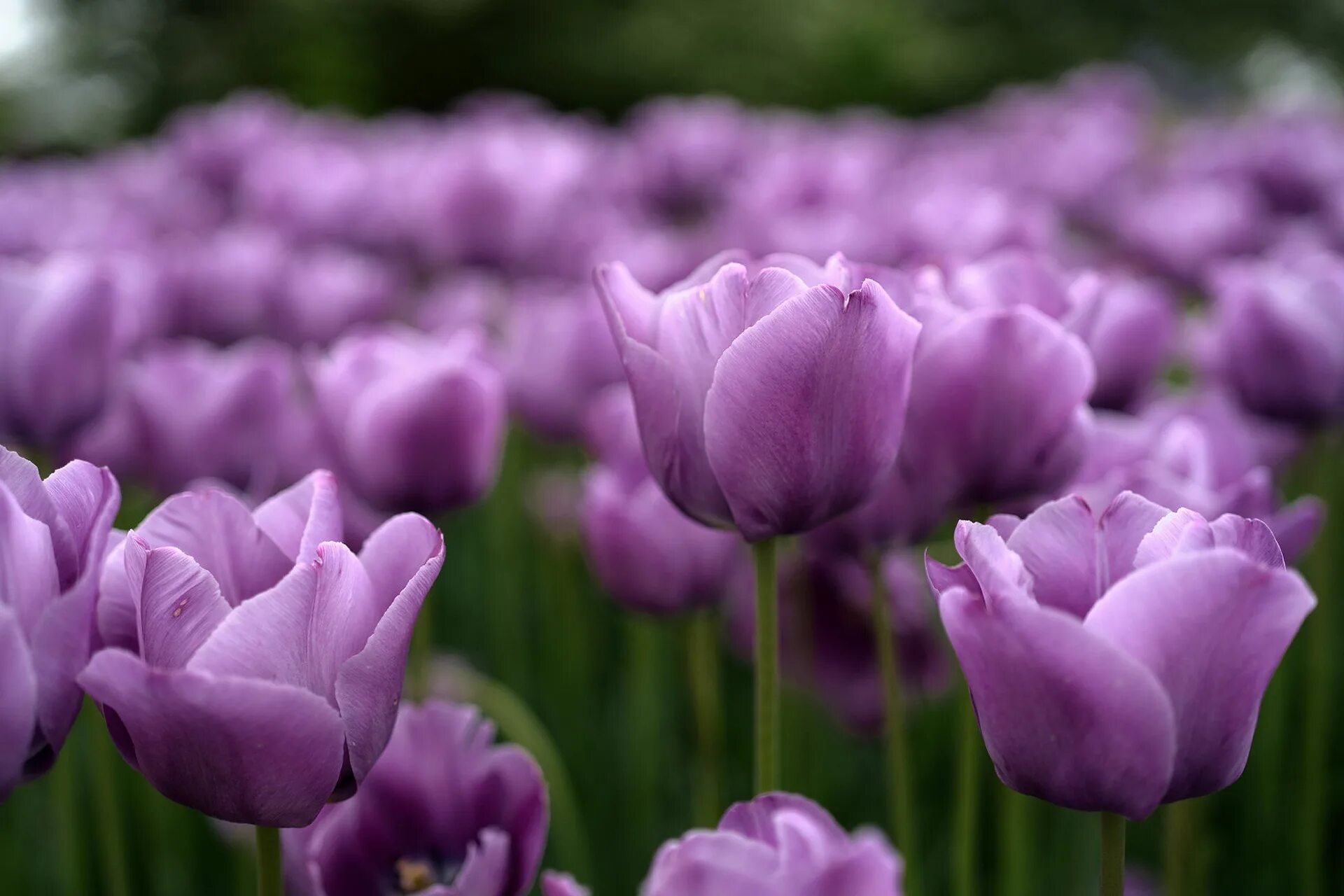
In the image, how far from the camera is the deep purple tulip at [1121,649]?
1.85 feet

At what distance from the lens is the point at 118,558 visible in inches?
24.8

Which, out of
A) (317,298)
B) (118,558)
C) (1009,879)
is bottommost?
(1009,879)

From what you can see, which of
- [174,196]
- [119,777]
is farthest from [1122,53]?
[119,777]

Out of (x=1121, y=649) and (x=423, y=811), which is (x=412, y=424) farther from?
(x=1121, y=649)

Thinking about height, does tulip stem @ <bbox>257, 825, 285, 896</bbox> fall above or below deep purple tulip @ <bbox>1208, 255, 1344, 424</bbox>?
below

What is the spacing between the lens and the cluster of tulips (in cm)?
58

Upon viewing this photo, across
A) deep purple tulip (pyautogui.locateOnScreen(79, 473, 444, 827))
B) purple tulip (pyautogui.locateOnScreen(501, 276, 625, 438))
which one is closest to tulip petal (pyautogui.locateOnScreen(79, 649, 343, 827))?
deep purple tulip (pyautogui.locateOnScreen(79, 473, 444, 827))

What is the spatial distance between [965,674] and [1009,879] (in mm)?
539

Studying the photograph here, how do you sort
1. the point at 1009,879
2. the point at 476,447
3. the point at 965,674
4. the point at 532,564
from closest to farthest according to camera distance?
the point at 965,674 → the point at 1009,879 → the point at 476,447 → the point at 532,564

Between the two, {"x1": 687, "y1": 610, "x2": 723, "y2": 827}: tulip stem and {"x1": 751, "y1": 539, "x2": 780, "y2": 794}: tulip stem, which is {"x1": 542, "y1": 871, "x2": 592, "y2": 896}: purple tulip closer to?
{"x1": 751, "y1": 539, "x2": 780, "y2": 794}: tulip stem

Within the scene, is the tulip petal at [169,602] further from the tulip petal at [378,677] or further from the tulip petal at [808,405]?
the tulip petal at [808,405]

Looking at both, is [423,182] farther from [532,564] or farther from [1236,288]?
[1236,288]

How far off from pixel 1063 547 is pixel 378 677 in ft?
1.09

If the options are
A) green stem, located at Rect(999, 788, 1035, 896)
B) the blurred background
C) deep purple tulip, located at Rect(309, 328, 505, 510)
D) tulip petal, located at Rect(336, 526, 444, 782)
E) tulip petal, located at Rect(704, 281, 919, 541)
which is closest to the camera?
tulip petal, located at Rect(336, 526, 444, 782)
